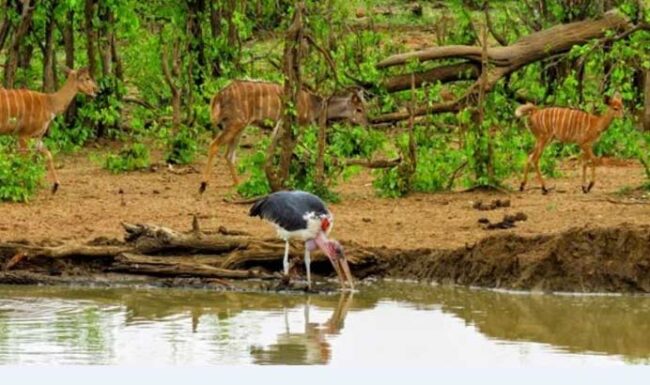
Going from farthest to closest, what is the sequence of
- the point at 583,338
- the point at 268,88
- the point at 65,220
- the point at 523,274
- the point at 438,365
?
1. the point at 268,88
2. the point at 65,220
3. the point at 523,274
4. the point at 583,338
5. the point at 438,365

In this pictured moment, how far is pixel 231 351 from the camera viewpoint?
8789 millimetres

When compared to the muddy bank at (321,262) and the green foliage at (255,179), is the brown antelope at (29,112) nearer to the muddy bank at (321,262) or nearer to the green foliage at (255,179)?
the green foliage at (255,179)

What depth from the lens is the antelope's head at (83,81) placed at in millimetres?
15367

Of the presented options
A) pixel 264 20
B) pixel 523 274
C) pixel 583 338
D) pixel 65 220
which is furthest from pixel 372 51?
pixel 583 338

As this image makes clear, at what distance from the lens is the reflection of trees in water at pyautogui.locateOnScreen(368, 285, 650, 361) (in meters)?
9.12

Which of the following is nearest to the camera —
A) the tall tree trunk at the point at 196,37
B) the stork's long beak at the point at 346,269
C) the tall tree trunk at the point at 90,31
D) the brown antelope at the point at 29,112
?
the stork's long beak at the point at 346,269

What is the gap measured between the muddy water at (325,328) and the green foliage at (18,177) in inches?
107

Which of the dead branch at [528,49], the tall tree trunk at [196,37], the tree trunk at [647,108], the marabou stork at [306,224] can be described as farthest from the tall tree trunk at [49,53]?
the marabou stork at [306,224]

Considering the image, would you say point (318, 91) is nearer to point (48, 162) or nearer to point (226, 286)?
point (48, 162)

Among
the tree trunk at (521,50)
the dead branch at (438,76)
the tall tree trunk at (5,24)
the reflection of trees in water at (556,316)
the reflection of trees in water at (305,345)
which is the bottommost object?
the reflection of trees in water at (556,316)

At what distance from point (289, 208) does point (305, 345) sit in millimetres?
1718

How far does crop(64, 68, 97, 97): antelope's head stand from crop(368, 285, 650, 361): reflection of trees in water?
546cm

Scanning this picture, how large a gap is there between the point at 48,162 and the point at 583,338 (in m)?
6.30

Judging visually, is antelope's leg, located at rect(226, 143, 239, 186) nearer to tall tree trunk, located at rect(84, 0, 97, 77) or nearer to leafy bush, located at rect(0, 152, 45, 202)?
leafy bush, located at rect(0, 152, 45, 202)
